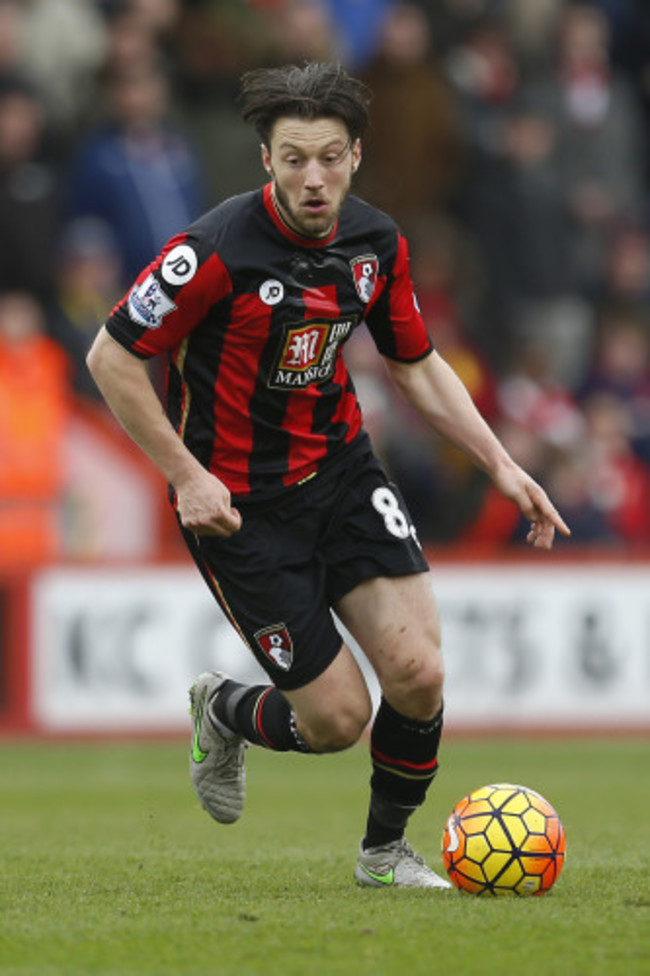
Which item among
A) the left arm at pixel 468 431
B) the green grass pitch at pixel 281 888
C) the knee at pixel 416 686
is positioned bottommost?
the green grass pitch at pixel 281 888

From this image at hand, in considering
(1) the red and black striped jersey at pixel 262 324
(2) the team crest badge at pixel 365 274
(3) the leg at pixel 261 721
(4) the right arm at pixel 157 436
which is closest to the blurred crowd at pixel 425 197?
(3) the leg at pixel 261 721

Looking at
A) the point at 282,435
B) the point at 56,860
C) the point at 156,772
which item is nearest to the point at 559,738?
the point at 156,772

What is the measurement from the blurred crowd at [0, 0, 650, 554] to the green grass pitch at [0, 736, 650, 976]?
107 inches

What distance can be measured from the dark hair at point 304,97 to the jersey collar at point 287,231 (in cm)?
18

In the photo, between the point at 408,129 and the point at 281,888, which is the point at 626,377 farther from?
the point at 281,888

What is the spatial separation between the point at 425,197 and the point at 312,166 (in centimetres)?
881

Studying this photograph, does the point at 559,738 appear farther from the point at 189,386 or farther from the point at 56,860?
the point at 189,386

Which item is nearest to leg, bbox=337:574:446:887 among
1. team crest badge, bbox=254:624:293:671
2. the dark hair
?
team crest badge, bbox=254:624:293:671

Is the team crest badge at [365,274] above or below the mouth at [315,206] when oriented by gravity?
below

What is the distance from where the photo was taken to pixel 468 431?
6656 millimetres

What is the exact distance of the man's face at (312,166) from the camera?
6.09 meters

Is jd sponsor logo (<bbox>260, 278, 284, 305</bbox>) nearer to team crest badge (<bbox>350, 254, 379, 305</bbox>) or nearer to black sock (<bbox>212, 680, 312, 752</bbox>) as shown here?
team crest badge (<bbox>350, 254, 379, 305</bbox>)

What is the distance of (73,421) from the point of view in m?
13.3

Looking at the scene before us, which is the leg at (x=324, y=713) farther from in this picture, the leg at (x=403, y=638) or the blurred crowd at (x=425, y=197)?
the blurred crowd at (x=425, y=197)
